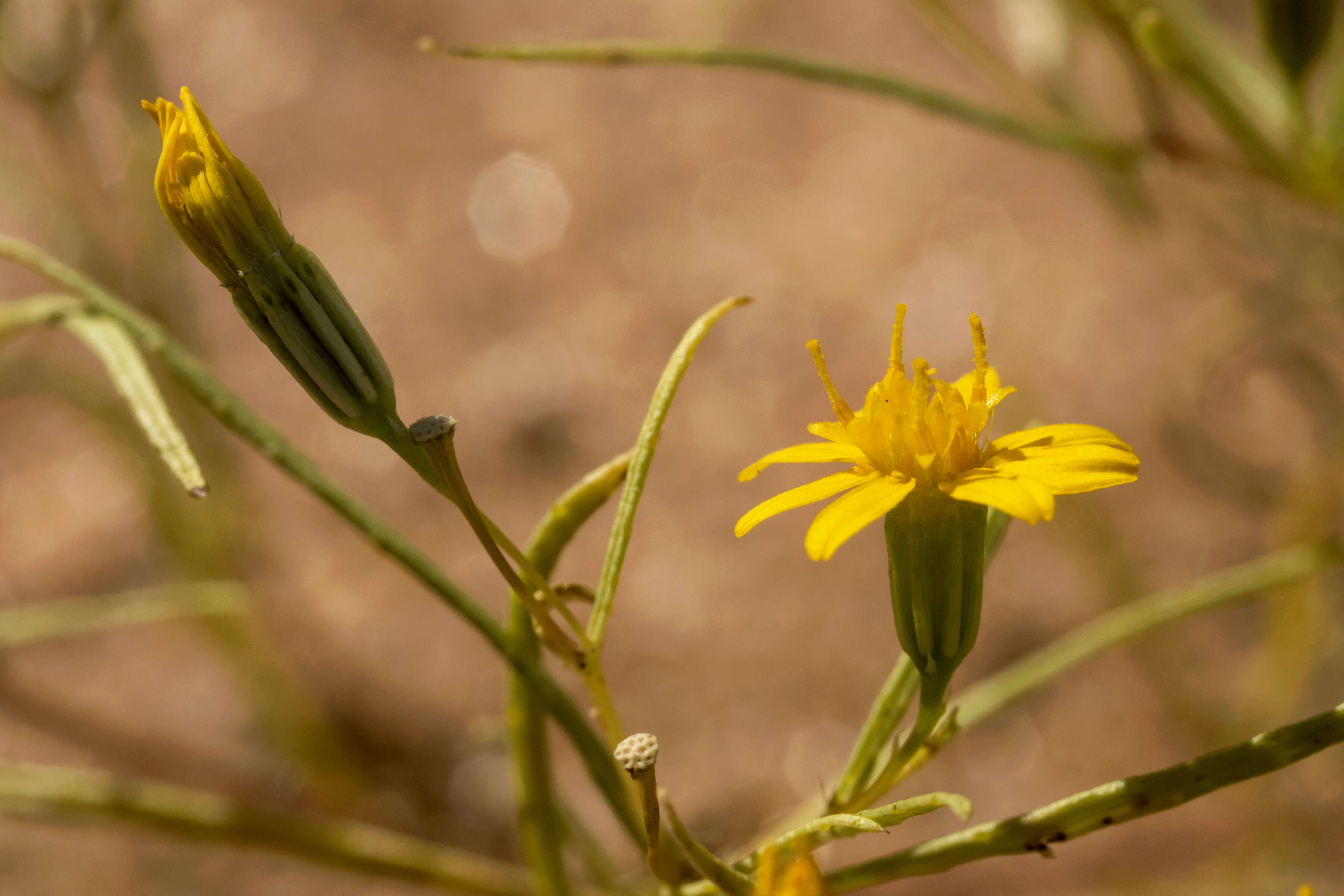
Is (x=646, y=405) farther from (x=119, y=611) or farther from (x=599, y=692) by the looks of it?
(x=599, y=692)

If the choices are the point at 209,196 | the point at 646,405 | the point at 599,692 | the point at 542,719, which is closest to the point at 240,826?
the point at 542,719

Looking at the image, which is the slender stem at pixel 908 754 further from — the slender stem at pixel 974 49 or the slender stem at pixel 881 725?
the slender stem at pixel 974 49

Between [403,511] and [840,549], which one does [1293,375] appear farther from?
[403,511]

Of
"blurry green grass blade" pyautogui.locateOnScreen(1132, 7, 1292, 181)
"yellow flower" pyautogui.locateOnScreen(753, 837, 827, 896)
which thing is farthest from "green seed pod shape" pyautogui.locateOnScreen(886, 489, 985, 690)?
"blurry green grass blade" pyautogui.locateOnScreen(1132, 7, 1292, 181)

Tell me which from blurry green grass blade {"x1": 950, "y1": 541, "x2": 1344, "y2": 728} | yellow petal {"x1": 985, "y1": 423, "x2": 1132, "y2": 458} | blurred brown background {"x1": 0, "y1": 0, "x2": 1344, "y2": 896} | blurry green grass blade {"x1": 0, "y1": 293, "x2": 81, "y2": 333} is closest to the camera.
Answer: yellow petal {"x1": 985, "y1": 423, "x2": 1132, "y2": 458}

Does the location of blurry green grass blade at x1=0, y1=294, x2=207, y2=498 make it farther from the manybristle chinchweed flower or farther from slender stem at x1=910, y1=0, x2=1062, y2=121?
slender stem at x1=910, y1=0, x2=1062, y2=121

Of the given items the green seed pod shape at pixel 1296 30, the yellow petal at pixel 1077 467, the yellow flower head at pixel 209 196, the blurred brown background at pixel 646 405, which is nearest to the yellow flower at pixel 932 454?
the yellow petal at pixel 1077 467
